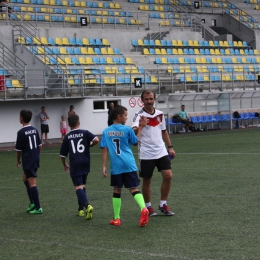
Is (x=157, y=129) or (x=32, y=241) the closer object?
(x=32, y=241)

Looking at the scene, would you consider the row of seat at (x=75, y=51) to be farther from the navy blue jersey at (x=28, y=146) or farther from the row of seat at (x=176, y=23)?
the navy blue jersey at (x=28, y=146)

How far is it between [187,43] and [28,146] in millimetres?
33783

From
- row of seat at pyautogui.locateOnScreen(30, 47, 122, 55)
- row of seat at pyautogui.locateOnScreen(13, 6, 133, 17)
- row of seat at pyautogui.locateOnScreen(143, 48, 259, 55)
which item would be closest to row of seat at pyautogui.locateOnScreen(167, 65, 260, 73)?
row of seat at pyautogui.locateOnScreen(143, 48, 259, 55)

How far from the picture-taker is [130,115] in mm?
33312

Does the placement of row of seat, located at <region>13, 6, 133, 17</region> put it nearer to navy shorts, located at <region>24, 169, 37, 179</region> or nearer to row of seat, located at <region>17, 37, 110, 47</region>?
row of seat, located at <region>17, 37, 110, 47</region>

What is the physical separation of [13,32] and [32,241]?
27485 mm

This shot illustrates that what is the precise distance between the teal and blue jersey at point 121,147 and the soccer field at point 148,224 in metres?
0.81

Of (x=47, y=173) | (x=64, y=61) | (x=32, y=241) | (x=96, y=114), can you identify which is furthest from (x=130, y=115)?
(x=32, y=241)

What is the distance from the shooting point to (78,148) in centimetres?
966

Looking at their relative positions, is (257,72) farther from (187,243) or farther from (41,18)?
(187,243)

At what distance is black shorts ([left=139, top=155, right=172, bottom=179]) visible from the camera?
952 cm

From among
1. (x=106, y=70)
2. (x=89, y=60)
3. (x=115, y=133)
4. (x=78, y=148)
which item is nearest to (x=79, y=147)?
(x=78, y=148)

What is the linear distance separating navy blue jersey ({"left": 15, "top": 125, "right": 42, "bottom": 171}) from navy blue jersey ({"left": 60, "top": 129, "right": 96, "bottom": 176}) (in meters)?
1.01

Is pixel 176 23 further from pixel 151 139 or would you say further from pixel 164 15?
pixel 151 139
